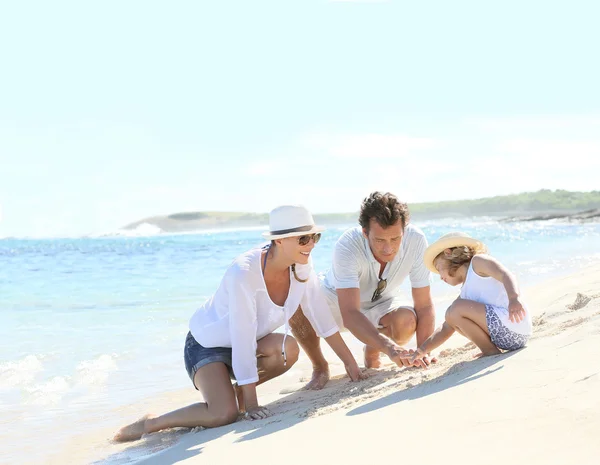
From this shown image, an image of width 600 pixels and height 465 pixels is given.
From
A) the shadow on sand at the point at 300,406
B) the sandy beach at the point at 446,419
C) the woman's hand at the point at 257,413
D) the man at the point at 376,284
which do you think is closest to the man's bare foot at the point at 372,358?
the man at the point at 376,284

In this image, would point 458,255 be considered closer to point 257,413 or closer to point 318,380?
point 318,380

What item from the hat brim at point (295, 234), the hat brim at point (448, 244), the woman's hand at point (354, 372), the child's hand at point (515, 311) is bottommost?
the woman's hand at point (354, 372)

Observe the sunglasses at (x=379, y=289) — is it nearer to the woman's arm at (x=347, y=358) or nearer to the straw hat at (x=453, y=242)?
the woman's arm at (x=347, y=358)

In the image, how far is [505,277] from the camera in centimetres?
353

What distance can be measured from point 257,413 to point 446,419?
139 centimetres

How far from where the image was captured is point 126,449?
382cm

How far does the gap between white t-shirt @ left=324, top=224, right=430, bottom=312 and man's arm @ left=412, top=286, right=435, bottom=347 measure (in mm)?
56

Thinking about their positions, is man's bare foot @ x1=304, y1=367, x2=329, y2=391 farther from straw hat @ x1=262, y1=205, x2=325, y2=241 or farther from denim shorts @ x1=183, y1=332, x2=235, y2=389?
straw hat @ x1=262, y1=205, x2=325, y2=241

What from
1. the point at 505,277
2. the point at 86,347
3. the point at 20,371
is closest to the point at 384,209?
the point at 505,277

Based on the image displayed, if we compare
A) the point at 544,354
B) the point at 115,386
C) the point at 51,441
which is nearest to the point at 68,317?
the point at 115,386

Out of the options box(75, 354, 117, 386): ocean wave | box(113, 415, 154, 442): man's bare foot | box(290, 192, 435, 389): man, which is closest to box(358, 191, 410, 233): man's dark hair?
box(290, 192, 435, 389): man

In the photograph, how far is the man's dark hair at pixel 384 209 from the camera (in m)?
4.09

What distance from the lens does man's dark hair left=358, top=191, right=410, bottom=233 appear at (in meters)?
4.09

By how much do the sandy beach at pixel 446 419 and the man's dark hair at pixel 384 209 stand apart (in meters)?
0.90
